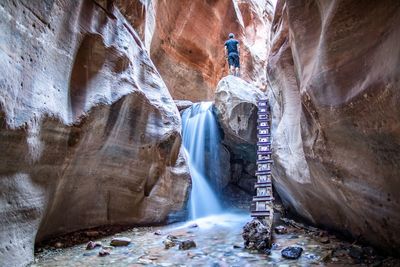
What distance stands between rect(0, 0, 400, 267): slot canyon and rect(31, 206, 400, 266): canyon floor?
3cm

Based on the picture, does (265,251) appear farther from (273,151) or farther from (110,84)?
(110,84)

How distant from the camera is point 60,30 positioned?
4.36 metres

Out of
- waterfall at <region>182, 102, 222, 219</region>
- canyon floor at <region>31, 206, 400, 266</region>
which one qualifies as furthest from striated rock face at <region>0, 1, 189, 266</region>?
waterfall at <region>182, 102, 222, 219</region>

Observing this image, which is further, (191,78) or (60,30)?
(191,78)

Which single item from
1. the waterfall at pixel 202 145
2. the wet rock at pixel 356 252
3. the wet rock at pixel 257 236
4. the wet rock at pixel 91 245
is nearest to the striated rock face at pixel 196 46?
the waterfall at pixel 202 145

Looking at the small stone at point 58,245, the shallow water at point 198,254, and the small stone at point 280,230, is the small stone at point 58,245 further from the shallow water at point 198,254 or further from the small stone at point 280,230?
the small stone at point 280,230

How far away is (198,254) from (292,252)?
1354 millimetres

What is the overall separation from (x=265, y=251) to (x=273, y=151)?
2618 mm

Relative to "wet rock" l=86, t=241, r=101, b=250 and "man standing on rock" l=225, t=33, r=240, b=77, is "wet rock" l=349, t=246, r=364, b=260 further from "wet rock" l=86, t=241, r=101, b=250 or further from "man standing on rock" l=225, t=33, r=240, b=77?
"man standing on rock" l=225, t=33, r=240, b=77

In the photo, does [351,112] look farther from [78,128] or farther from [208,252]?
[78,128]

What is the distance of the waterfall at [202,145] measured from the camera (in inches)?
387

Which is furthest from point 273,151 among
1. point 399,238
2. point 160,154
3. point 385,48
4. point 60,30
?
point 60,30

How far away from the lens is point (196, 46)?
1623cm

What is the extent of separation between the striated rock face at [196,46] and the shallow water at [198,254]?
1011cm
